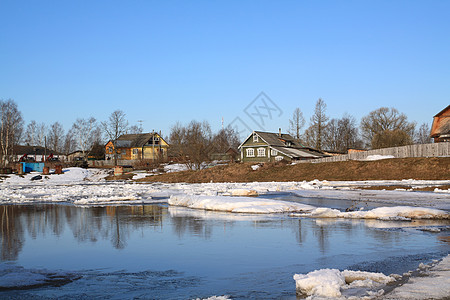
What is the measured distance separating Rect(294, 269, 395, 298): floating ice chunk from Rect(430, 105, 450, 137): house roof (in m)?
55.5

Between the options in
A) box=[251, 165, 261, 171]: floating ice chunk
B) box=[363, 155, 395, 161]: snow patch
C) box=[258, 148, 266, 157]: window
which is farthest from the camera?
box=[258, 148, 266, 157]: window

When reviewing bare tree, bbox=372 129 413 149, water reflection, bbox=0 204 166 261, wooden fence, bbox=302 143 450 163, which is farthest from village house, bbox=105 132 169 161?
water reflection, bbox=0 204 166 261

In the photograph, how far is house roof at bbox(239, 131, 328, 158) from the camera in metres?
69.4

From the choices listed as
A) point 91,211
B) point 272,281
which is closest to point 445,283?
point 272,281

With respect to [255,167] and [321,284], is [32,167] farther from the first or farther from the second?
[321,284]

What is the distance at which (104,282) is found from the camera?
6863mm

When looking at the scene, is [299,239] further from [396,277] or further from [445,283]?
[445,283]

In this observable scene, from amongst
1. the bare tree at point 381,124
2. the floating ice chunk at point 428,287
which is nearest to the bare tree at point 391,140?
the bare tree at point 381,124

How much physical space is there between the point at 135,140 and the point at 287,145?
47150mm

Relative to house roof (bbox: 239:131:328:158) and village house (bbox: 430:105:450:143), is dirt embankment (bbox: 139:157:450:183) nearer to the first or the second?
village house (bbox: 430:105:450:143)

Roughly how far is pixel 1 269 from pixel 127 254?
2.41 metres

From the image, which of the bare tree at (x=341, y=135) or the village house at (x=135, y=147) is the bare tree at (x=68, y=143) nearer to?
the village house at (x=135, y=147)

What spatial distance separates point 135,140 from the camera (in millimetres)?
108875

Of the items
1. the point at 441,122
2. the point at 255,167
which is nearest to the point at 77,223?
the point at 255,167
